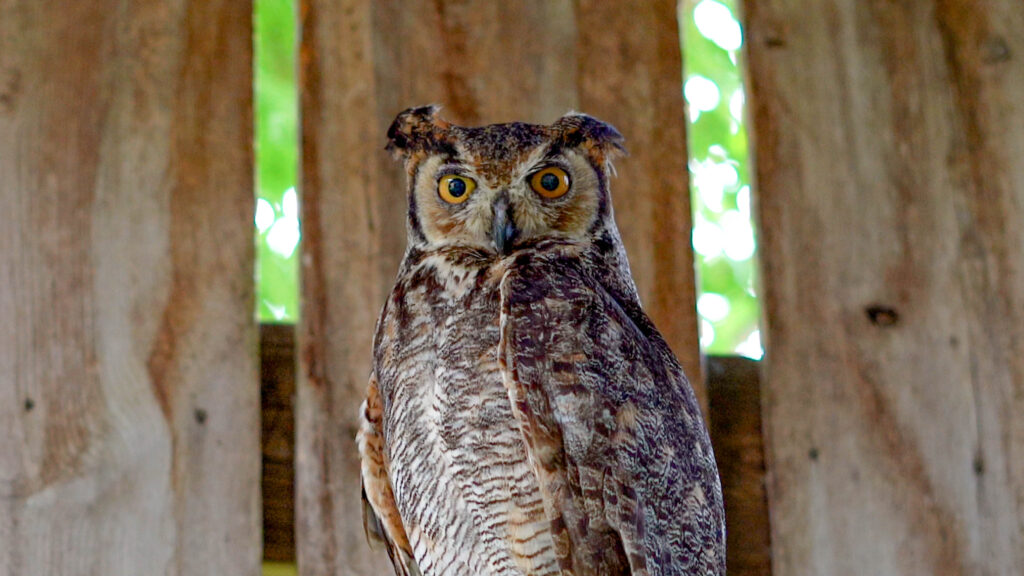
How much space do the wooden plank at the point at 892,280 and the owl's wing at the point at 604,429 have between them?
1.49 ft

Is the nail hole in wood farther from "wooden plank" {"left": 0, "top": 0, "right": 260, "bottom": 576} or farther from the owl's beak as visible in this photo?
"wooden plank" {"left": 0, "top": 0, "right": 260, "bottom": 576}

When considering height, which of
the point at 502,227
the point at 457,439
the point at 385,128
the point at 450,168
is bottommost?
the point at 457,439

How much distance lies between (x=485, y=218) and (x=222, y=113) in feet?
2.23

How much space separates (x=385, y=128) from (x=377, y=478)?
80cm

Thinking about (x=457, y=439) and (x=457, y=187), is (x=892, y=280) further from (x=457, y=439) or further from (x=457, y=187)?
(x=457, y=439)

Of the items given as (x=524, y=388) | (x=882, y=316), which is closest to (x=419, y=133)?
(x=524, y=388)

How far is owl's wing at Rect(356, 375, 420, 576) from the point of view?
2.16 meters

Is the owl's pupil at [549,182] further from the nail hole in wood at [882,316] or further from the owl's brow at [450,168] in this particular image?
the nail hole in wood at [882,316]

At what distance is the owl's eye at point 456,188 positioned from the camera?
217 cm

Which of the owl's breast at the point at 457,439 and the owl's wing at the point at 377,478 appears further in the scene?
the owl's wing at the point at 377,478

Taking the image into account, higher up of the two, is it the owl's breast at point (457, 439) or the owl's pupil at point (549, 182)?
the owl's pupil at point (549, 182)

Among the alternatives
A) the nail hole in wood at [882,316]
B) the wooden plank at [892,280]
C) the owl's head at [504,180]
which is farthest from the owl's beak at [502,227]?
the nail hole in wood at [882,316]

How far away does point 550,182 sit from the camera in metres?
2.17

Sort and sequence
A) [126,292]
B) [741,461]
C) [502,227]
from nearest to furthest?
[502,227] → [126,292] → [741,461]
